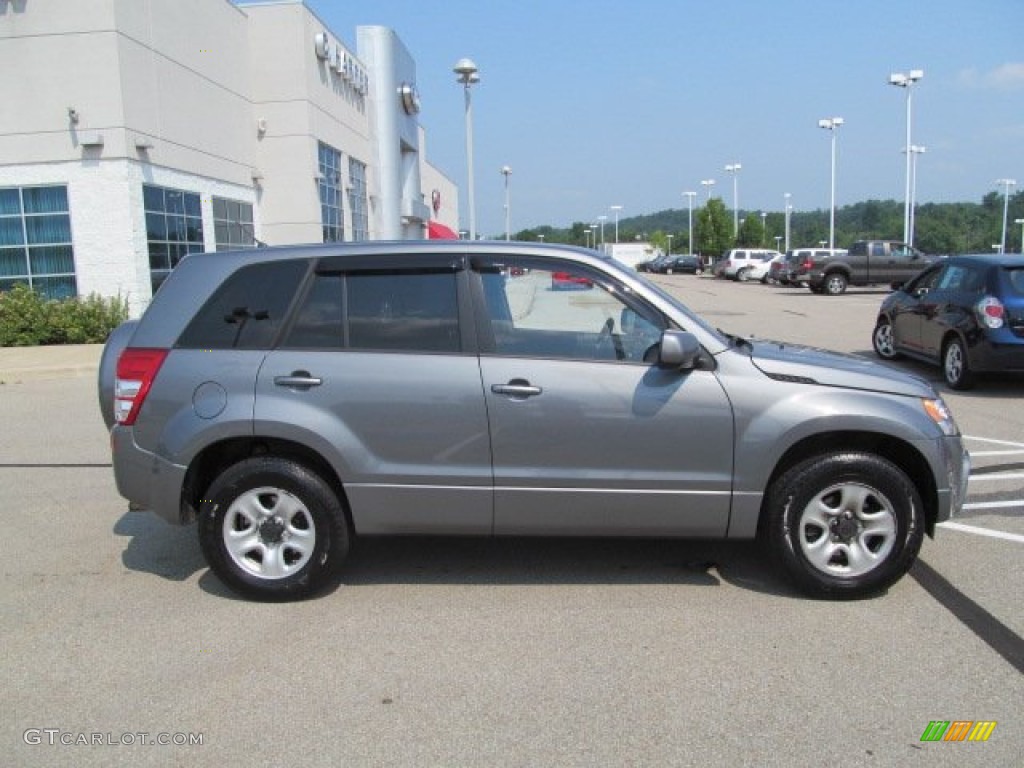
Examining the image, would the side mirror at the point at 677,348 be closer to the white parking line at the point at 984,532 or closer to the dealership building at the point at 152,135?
the white parking line at the point at 984,532

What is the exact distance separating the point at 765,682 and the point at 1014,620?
1437 millimetres

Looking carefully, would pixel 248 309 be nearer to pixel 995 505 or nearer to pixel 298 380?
pixel 298 380

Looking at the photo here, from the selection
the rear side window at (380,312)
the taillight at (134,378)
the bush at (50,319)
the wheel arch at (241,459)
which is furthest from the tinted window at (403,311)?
the bush at (50,319)

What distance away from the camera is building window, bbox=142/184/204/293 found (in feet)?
63.8

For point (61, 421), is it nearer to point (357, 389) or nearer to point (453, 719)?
point (357, 389)

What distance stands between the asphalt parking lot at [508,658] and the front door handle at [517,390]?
1057 mm

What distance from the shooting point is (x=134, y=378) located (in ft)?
14.6

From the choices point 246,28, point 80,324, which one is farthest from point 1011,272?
point 246,28

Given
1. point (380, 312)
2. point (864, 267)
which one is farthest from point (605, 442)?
point (864, 267)

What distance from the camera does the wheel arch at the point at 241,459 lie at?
446cm

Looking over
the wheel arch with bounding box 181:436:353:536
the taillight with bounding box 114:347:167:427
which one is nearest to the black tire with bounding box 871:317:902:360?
the wheel arch with bounding box 181:436:353:536

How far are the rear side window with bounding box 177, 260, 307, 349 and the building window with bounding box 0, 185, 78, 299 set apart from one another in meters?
16.0

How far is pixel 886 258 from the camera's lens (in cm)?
3262

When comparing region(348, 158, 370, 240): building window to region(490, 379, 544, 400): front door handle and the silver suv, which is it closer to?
the silver suv
